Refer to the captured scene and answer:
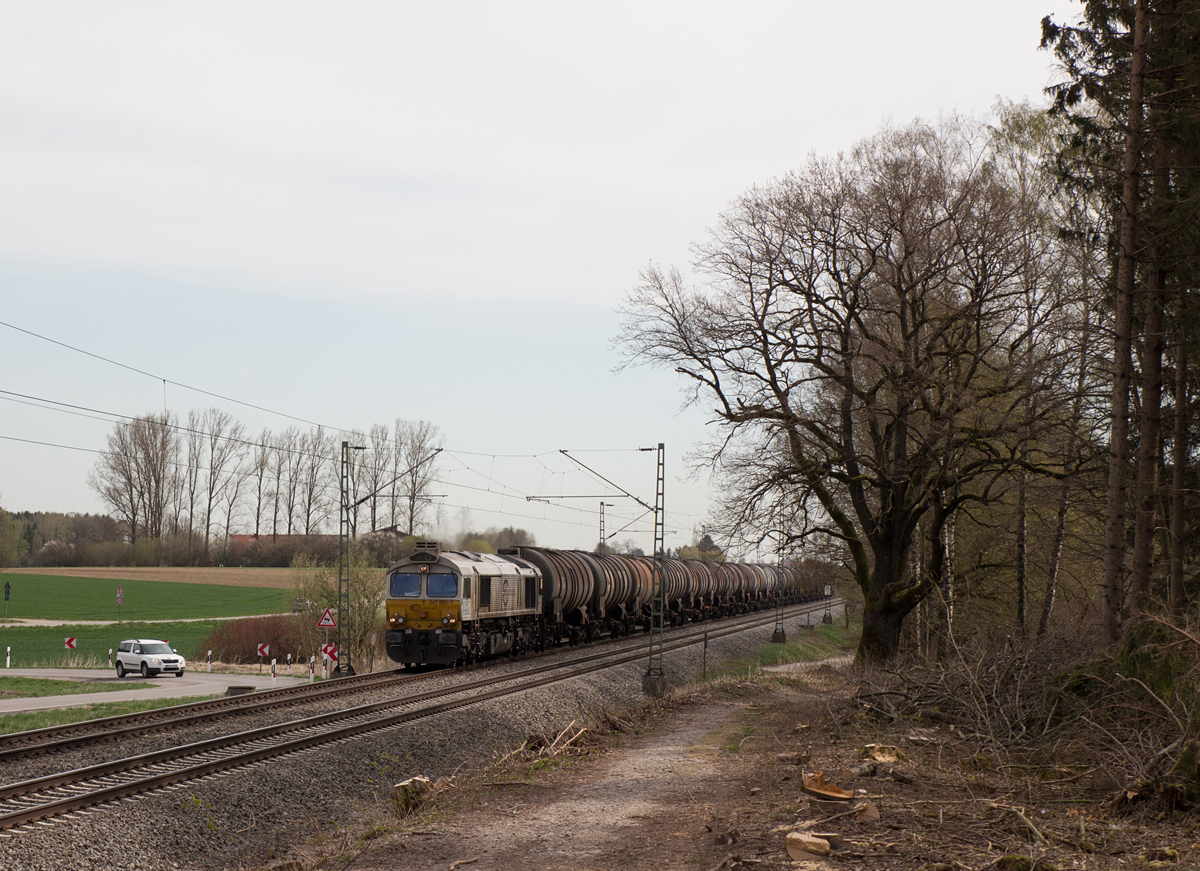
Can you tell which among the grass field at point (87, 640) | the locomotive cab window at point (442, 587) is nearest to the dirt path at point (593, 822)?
the locomotive cab window at point (442, 587)

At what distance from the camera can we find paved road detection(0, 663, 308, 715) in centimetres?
2436

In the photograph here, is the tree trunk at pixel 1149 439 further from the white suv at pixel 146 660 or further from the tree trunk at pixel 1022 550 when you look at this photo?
the white suv at pixel 146 660

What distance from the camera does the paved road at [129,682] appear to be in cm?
2436

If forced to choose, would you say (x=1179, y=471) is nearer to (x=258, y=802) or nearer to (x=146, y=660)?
(x=258, y=802)

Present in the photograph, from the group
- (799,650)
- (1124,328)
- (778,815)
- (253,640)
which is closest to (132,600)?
(253,640)

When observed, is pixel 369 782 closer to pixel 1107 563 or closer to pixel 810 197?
pixel 1107 563

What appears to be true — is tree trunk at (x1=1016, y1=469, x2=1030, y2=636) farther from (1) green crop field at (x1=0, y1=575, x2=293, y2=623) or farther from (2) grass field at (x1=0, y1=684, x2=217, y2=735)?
(1) green crop field at (x1=0, y1=575, x2=293, y2=623)

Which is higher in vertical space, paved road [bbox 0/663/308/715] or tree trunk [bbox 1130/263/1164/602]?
tree trunk [bbox 1130/263/1164/602]

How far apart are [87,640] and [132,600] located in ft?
76.6

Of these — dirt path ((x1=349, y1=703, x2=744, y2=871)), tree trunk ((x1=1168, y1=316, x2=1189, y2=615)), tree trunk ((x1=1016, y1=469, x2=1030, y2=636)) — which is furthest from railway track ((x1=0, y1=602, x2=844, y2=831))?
tree trunk ((x1=1168, y1=316, x2=1189, y2=615))

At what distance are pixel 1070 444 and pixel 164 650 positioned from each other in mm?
32327

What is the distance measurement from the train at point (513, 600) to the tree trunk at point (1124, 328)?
16.6 meters

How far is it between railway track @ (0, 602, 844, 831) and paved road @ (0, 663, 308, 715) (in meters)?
7.98

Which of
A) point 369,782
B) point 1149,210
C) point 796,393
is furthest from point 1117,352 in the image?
point 369,782
